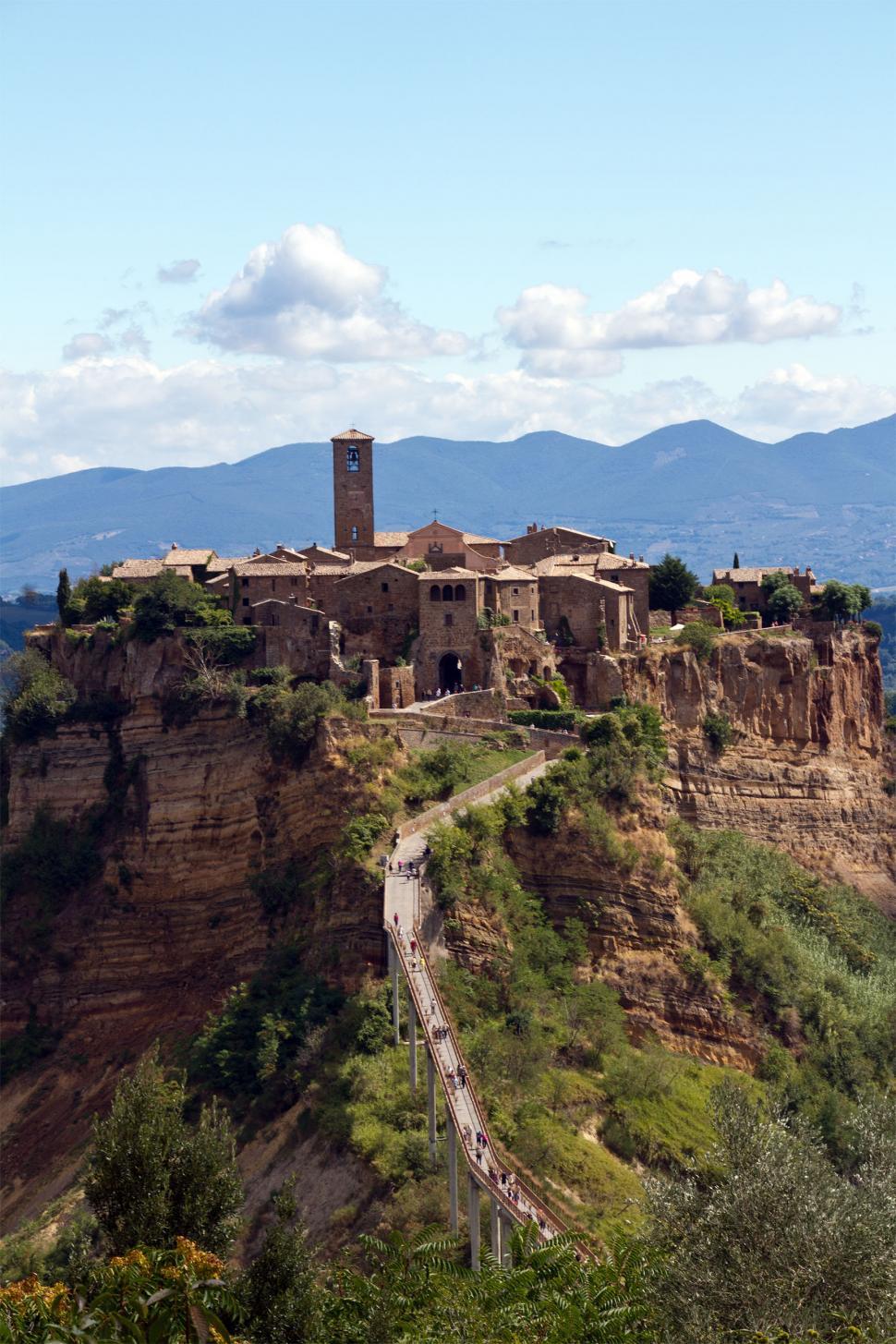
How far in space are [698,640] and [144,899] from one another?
22.5m

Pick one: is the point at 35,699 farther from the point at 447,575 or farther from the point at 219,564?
the point at 447,575

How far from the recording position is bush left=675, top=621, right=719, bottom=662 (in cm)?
7100

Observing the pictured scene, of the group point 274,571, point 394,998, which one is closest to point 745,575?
point 274,571

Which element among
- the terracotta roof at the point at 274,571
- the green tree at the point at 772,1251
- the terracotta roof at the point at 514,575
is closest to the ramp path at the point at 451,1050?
the green tree at the point at 772,1251

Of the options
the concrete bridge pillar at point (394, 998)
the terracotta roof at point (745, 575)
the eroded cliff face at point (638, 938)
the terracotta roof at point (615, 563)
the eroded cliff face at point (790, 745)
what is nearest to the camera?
the concrete bridge pillar at point (394, 998)

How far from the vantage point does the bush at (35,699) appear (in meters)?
68.8

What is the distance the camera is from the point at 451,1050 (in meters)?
47.5

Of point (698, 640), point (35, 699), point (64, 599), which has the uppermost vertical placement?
point (64, 599)

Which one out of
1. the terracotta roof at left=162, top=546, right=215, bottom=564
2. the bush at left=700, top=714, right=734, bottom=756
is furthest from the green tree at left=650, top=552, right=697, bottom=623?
the terracotta roof at left=162, top=546, right=215, bottom=564

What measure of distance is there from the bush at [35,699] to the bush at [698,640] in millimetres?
22559

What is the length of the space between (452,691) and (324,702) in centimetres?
579

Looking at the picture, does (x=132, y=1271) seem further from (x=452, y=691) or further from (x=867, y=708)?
(x=867, y=708)

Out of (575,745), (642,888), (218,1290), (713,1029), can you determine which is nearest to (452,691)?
(575,745)

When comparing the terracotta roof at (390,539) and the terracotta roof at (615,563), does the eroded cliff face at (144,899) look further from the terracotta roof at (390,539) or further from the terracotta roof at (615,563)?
the terracotta roof at (615,563)
